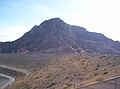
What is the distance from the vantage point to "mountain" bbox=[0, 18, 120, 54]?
16295 cm

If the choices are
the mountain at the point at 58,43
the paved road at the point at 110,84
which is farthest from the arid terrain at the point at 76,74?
the mountain at the point at 58,43

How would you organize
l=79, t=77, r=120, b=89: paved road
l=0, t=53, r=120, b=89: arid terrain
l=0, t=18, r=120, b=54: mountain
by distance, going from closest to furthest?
l=79, t=77, r=120, b=89: paved road
l=0, t=53, r=120, b=89: arid terrain
l=0, t=18, r=120, b=54: mountain

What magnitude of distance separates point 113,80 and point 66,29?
573 feet

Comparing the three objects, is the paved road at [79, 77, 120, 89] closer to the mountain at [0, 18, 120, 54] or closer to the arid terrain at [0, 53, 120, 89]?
the arid terrain at [0, 53, 120, 89]

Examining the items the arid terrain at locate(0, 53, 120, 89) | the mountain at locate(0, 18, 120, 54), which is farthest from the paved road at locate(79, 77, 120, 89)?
the mountain at locate(0, 18, 120, 54)

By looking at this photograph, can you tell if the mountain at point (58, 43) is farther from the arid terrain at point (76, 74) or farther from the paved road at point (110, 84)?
the paved road at point (110, 84)

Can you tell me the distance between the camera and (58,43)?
6585 inches

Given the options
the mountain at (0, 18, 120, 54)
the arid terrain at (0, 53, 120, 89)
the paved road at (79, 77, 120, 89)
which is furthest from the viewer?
the mountain at (0, 18, 120, 54)

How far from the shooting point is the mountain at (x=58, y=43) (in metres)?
163

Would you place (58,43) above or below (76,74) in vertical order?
above

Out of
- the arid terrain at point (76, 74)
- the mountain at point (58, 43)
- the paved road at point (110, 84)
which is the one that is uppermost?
the mountain at point (58, 43)

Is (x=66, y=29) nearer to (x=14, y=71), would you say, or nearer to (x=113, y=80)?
(x=14, y=71)

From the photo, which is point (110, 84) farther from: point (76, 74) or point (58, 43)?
point (58, 43)

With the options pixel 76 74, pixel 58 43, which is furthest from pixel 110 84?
pixel 58 43
